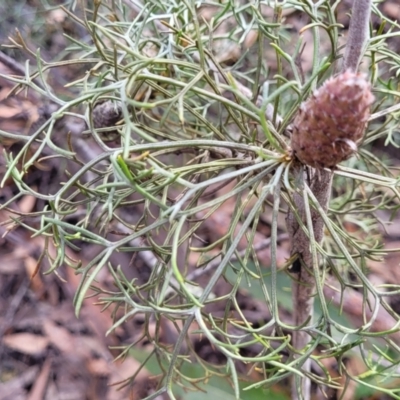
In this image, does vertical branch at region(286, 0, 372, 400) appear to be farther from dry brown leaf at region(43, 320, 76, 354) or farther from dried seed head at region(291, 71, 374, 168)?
dry brown leaf at region(43, 320, 76, 354)

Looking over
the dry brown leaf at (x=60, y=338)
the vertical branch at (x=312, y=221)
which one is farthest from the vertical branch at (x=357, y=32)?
the dry brown leaf at (x=60, y=338)

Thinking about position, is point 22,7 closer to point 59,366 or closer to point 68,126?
point 68,126

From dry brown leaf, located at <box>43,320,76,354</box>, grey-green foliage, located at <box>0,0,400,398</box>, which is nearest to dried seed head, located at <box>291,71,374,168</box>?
grey-green foliage, located at <box>0,0,400,398</box>

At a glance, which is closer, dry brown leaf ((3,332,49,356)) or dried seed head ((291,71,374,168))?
dried seed head ((291,71,374,168))

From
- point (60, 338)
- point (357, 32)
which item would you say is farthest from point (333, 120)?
point (60, 338)

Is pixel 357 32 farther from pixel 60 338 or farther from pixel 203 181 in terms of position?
pixel 60 338

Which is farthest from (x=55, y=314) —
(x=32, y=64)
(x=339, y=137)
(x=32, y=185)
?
(x=339, y=137)

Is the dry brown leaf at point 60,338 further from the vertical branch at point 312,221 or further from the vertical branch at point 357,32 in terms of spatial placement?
the vertical branch at point 357,32
